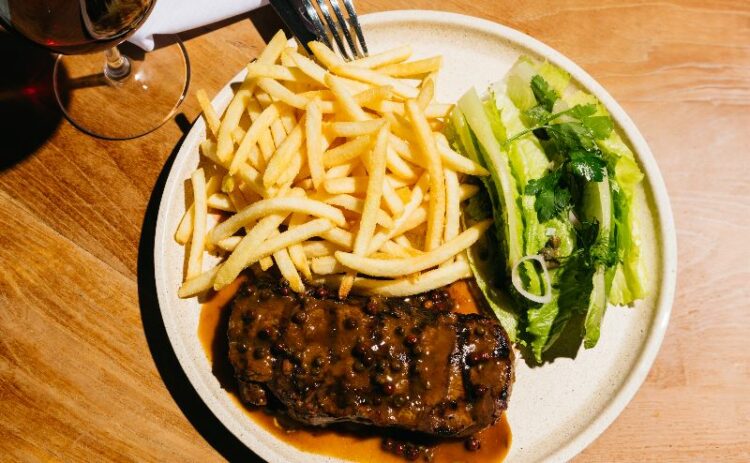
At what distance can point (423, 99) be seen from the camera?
11.3 ft

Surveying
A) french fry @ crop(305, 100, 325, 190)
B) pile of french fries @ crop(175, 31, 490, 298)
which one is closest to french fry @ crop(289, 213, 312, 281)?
pile of french fries @ crop(175, 31, 490, 298)

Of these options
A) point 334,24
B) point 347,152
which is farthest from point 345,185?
point 334,24

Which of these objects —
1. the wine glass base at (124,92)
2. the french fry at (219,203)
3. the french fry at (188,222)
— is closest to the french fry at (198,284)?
the french fry at (188,222)

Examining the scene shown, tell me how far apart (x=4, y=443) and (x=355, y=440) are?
2270 millimetres

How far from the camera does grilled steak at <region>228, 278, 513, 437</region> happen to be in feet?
10.4

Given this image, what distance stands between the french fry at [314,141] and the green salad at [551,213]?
953mm

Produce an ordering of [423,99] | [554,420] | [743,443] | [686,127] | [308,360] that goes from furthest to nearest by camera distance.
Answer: [686,127]
[743,443]
[554,420]
[423,99]
[308,360]

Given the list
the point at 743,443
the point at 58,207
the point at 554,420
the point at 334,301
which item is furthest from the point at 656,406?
the point at 58,207

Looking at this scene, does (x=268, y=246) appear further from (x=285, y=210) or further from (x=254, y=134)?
(x=254, y=134)

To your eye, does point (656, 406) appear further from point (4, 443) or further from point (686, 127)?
point (4, 443)

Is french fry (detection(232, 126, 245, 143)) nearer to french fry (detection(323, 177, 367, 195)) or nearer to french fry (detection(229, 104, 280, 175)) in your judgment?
french fry (detection(229, 104, 280, 175))

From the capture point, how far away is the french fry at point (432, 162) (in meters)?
3.30

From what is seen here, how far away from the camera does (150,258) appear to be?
395 cm

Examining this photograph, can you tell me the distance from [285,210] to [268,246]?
9.2 inches
